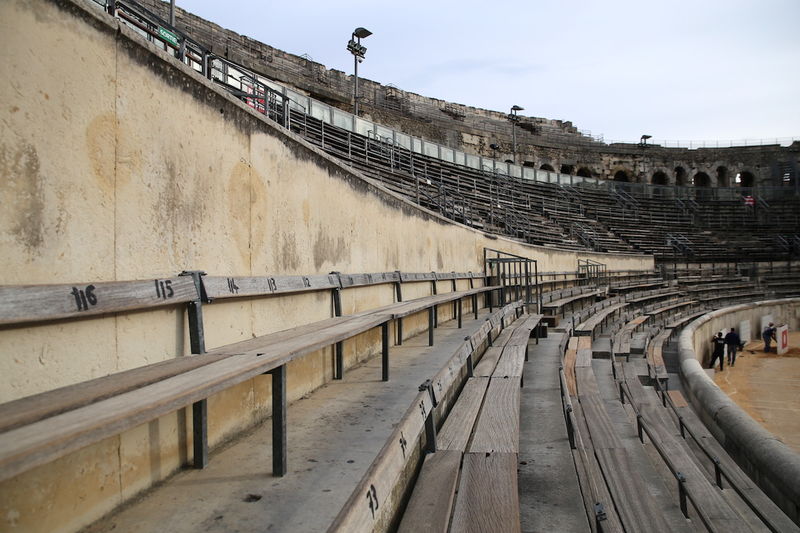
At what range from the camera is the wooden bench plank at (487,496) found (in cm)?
203

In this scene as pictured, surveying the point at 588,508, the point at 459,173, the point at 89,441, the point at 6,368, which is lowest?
the point at 588,508

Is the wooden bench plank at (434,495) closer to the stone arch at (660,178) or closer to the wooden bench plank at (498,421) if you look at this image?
the wooden bench plank at (498,421)

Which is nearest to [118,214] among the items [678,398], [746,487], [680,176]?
[746,487]

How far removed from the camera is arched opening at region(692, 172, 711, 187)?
37.0 metres

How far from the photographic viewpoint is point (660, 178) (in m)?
36.7

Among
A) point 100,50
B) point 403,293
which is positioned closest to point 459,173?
point 403,293

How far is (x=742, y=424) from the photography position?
5715mm

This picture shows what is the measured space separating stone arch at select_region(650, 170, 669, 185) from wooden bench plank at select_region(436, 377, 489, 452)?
37014 millimetres

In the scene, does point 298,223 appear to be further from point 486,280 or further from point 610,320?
Result: point 610,320

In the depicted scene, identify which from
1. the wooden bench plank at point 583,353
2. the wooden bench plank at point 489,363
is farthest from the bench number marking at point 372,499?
the wooden bench plank at point 583,353

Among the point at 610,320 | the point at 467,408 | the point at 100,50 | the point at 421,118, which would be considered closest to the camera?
the point at 100,50

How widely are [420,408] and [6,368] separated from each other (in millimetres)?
1527

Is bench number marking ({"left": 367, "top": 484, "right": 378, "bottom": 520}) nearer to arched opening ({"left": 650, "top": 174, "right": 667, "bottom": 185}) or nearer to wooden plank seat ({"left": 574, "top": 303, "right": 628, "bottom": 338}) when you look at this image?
wooden plank seat ({"left": 574, "top": 303, "right": 628, "bottom": 338})

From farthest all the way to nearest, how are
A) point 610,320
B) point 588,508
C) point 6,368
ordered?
1. point 610,320
2. point 588,508
3. point 6,368
